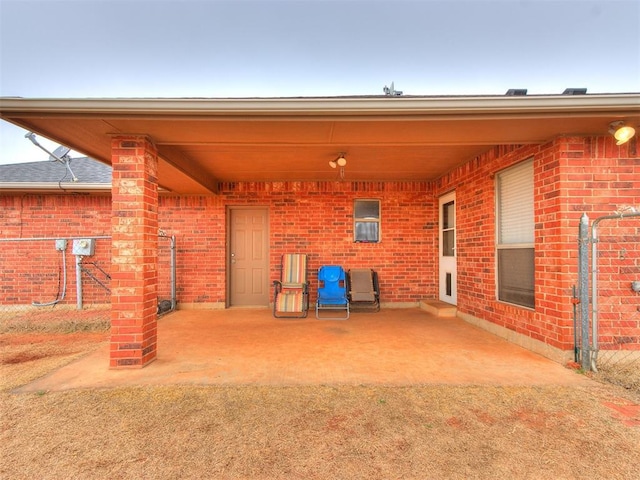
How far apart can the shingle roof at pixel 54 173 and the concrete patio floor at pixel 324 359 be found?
358cm

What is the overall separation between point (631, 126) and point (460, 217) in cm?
263

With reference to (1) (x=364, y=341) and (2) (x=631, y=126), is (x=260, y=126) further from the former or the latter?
(2) (x=631, y=126)

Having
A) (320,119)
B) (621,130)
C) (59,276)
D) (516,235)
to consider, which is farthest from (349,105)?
(59,276)

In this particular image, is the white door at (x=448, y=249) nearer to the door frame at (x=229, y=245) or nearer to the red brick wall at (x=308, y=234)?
the red brick wall at (x=308, y=234)

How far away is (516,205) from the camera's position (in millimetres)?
4160

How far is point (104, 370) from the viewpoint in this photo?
3.14m

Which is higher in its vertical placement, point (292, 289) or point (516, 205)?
point (516, 205)

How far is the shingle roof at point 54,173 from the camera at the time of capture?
6.17 meters

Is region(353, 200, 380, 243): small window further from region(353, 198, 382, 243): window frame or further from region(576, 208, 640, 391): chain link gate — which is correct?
region(576, 208, 640, 391): chain link gate

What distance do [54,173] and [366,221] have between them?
6671mm

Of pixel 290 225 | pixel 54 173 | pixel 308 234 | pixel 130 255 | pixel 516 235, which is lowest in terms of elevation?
pixel 130 255

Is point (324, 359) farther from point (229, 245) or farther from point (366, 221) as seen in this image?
point (229, 245)

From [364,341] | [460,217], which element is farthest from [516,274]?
[364,341]

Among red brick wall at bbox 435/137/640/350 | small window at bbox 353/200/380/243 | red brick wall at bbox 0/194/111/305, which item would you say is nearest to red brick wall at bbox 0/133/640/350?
red brick wall at bbox 0/194/111/305
